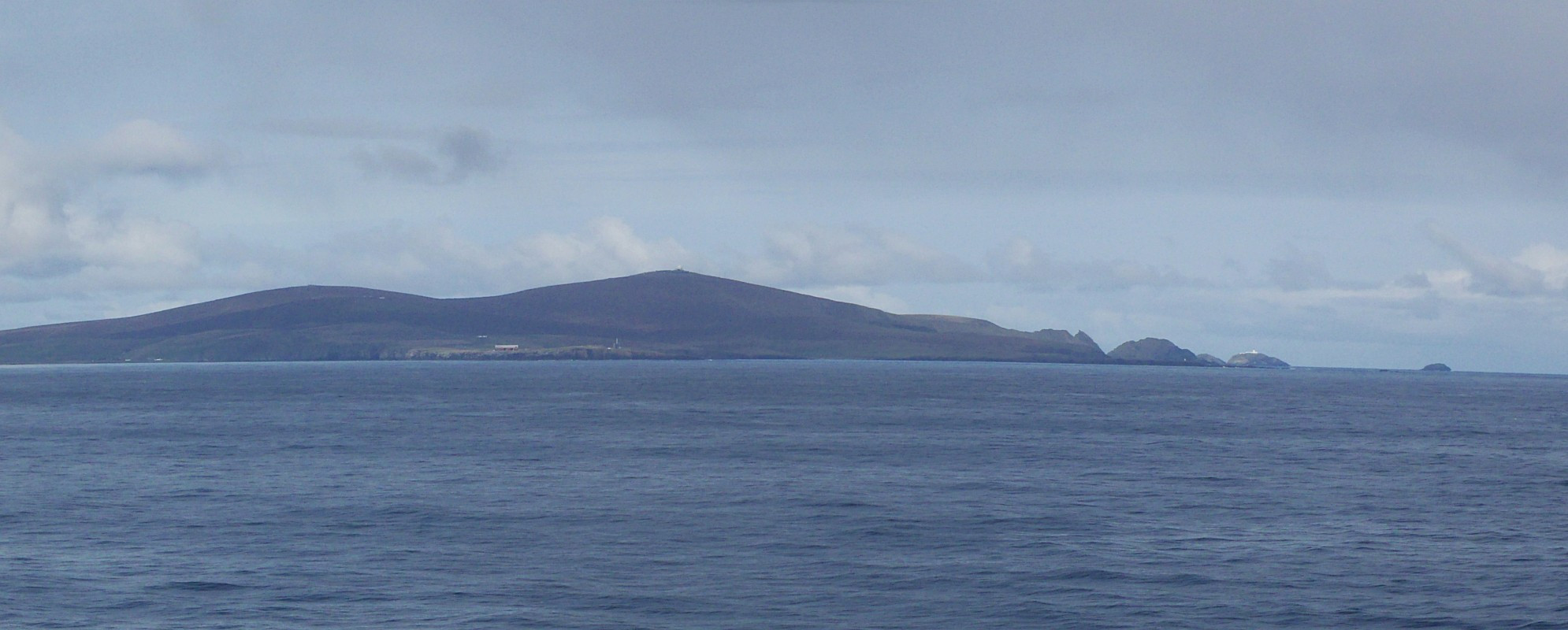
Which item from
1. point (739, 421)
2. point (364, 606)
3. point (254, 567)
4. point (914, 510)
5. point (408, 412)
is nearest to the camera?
point (364, 606)

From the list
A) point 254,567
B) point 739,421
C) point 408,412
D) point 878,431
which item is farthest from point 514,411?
point 254,567

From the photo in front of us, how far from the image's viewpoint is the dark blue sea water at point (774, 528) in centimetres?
3344

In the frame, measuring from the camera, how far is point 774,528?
1779 inches

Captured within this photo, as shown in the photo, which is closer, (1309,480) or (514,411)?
(1309,480)

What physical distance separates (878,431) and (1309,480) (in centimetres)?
Result: 3539

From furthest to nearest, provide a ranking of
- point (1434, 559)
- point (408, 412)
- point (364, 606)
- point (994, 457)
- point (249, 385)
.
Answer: point (249, 385) < point (408, 412) < point (994, 457) < point (1434, 559) < point (364, 606)

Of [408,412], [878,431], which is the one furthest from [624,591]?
[408,412]

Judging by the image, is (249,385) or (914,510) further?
(249,385)

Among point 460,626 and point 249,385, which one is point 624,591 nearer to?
point 460,626

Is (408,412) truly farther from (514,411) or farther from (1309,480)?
(1309,480)

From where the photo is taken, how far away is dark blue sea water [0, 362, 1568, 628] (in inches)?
1316

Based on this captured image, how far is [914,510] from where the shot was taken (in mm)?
49906

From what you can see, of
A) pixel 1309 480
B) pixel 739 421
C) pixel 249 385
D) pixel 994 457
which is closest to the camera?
pixel 1309 480

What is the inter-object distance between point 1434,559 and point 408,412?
92.8 m
